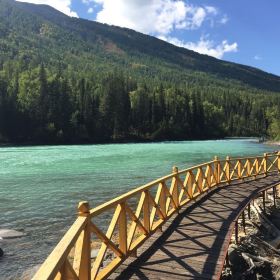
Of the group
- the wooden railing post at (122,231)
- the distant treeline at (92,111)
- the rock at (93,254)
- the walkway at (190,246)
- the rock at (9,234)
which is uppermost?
the distant treeline at (92,111)

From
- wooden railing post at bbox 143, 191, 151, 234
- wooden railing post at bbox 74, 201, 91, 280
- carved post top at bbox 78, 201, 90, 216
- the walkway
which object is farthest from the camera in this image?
wooden railing post at bbox 143, 191, 151, 234

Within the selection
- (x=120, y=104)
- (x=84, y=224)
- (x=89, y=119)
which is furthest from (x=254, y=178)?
(x=120, y=104)

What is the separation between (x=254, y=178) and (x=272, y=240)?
34.9ft

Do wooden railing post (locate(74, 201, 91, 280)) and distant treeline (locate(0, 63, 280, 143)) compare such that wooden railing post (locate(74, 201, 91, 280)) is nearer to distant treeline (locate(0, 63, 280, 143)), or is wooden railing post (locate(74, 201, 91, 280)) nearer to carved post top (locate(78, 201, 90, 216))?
carved post top (locate(78, 201, 90, 216))

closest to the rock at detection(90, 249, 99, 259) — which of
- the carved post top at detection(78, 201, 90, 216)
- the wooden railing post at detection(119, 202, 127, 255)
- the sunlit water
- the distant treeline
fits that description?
the sunlit water

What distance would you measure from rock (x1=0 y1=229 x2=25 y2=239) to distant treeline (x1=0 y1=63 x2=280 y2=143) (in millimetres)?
81779

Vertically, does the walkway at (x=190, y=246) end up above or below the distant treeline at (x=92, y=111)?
below

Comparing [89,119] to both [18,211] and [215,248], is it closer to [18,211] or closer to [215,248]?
[18,211]

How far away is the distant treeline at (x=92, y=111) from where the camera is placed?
103 metres

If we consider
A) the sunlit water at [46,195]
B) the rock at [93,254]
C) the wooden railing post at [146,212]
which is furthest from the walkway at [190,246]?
the sunlit water at [46,195]

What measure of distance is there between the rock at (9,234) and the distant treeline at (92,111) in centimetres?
8178

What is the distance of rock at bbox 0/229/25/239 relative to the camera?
674 inches

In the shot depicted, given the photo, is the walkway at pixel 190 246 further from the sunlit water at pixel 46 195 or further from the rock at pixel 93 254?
the sunlit water at pixel 46 195

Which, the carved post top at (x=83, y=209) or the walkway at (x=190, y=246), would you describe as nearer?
the carved post top at (x=83, y=209)
